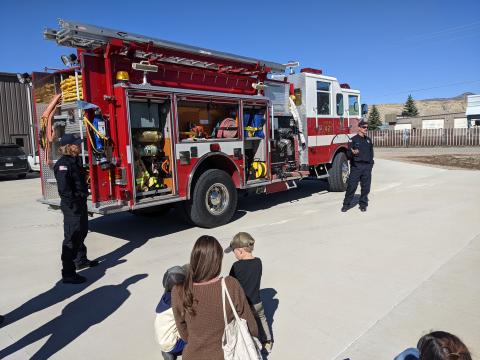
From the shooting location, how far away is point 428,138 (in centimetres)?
3472

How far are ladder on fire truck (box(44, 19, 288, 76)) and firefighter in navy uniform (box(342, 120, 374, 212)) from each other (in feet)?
7.46

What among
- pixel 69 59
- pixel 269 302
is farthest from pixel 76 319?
pixel 69 59

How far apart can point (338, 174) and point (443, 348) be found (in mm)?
9063

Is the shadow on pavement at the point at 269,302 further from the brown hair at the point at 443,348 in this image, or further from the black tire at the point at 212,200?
the black tire at the point at 212,200

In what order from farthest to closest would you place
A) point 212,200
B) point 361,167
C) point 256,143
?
1. point 361,167
2. point 256,143
3. point 212,200

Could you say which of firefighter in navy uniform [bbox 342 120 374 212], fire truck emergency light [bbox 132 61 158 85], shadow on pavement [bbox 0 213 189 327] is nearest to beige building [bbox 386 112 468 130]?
firefighter in navy uniform [bbox 342 120 374 212]

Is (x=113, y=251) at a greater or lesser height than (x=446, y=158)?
lesser

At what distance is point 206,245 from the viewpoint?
92.6 inches

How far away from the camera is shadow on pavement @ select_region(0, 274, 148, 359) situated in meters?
3.26

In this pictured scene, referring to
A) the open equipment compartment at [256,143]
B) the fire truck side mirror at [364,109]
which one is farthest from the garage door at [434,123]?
the open equipment compartment at [256,143]

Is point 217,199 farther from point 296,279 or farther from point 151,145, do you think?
point 296,279

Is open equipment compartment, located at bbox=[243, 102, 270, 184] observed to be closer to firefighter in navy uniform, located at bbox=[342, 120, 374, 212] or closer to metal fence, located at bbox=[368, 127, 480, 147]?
firefighter in navy uniform, located at bbox=[342, 120, 374, 212]

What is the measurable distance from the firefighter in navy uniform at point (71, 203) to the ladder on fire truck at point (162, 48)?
146cm

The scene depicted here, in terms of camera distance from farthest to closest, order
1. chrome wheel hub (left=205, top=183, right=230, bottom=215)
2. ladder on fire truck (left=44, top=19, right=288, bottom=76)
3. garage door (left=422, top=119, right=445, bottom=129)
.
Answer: garage door (left=422, top=119, right=445, bottom=129)
chrome wheel hub (left=205, top=183, right=230, bottom=215)
ladder on fire truck (left=44, top=19, right=288, bottom=76)
